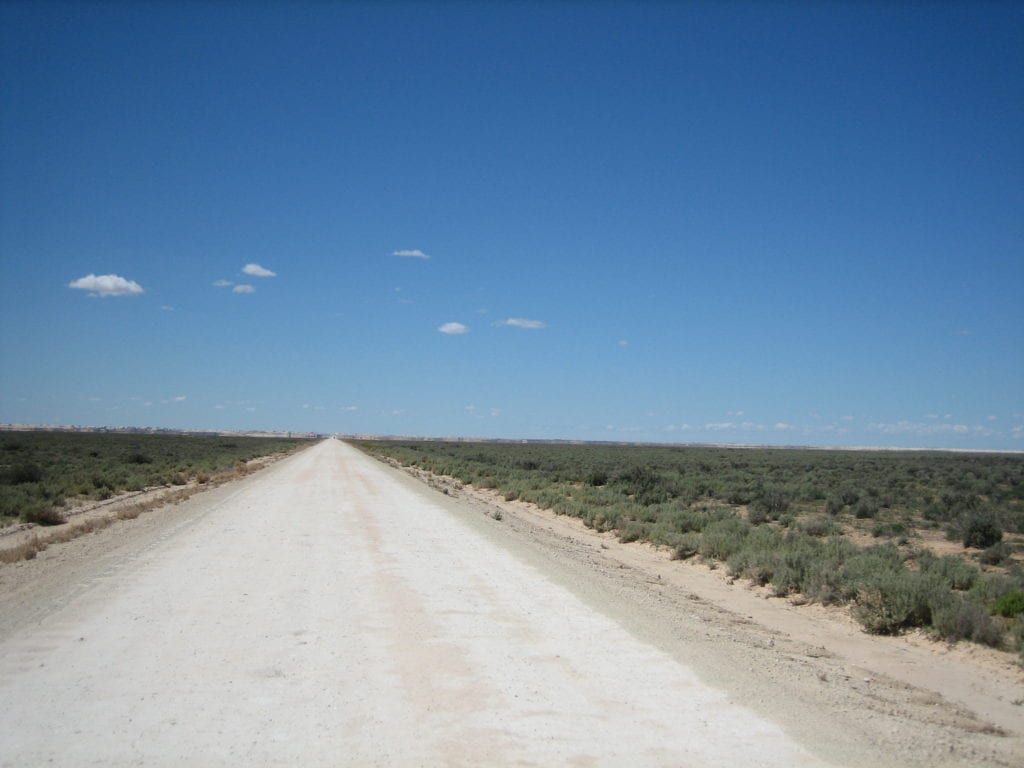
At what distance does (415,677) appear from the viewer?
696 centimetres

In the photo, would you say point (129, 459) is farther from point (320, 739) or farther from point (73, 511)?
point (320, 739)

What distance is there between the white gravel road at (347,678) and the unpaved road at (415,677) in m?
0.03

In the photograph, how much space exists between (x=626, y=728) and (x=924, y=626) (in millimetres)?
6662

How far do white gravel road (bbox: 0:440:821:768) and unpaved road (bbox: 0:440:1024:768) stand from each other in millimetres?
29

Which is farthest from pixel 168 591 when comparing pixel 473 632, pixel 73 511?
pixel 73 511

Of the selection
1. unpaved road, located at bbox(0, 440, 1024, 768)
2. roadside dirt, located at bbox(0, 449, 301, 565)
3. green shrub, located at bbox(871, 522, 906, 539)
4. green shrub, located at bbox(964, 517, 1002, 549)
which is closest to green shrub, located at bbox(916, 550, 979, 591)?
unpaved road, located at bbox(0, 440, 1024, 768)

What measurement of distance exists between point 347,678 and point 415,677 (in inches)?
24.4

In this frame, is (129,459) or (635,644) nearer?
(635,644)

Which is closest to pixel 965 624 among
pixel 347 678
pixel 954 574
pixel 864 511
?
pixel 954 574

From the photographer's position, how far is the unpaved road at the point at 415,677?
5.48 meters

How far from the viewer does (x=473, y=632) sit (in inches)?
342

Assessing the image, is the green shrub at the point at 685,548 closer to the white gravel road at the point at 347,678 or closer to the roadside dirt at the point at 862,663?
the roadside dirt at the point at 862,663

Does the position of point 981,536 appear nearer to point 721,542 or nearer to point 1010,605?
point 721,542

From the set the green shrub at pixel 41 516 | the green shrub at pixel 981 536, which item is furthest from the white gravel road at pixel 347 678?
the green shrub at pixel 981 536
